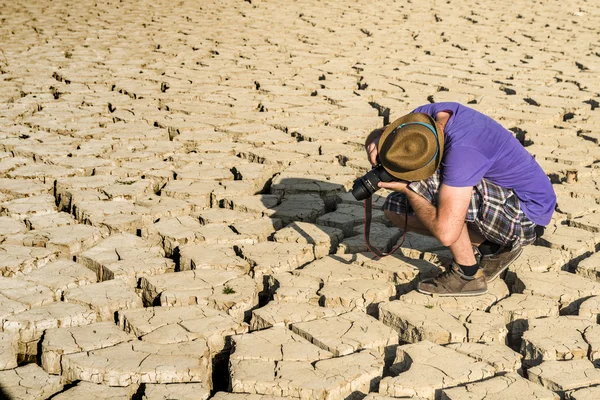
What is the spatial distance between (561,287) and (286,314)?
44.5 inches

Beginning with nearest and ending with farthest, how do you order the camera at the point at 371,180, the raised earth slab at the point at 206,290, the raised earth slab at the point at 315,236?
the camera at the point at 371,180, the raised earth slab at the point at 206,290, the raised earth slab at the point at 315,236

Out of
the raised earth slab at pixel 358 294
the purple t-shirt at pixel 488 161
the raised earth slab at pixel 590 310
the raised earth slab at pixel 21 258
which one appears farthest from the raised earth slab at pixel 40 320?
the raised earth slab at pixel 590 310

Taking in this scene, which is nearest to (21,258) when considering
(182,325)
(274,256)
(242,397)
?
(182,325)

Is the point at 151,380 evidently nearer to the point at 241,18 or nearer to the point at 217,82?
the point at 217,82

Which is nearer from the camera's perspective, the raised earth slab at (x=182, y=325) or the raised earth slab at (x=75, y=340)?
the raised earth slab at (x=75, y=340)

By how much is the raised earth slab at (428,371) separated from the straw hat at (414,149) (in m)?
0.60

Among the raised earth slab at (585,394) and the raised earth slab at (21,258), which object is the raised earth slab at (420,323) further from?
the raised earth slab at (21,258)

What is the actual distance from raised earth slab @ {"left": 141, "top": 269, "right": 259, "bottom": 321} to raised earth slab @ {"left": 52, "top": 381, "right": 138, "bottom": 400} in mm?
605

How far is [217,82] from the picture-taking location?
22.8 ft

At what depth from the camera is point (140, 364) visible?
2.58m

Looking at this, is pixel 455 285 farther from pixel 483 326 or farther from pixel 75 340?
pixel 75 340

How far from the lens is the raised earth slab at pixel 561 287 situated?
10.4 ft

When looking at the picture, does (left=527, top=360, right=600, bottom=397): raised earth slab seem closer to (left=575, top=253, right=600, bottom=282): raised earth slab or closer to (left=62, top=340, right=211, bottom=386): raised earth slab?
(left=575, top=253, right=600, bottom=282): raised earth slab

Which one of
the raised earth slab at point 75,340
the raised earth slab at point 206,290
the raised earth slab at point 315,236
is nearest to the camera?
the raised earth slab at point 75,340
